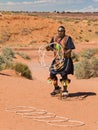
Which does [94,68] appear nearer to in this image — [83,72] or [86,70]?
[86,70]

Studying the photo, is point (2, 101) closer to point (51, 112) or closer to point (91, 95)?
point (51, 112)

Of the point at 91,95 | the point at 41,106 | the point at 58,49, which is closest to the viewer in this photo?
the point at 41,106

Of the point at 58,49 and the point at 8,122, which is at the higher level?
the point at 58,49

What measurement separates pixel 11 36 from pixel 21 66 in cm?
4756

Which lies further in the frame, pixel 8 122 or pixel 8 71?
pixel 8 71

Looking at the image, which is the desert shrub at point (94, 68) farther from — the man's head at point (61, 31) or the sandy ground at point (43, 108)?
the man's head at point (61, 31)

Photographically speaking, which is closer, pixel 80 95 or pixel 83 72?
pixel 80 95

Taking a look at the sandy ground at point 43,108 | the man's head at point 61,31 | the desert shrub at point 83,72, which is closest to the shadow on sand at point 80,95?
the sandy ground at point 43,108

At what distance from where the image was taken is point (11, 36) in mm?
66875

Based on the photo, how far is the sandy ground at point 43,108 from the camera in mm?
8977

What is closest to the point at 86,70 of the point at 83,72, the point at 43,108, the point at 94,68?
the point at 83,72

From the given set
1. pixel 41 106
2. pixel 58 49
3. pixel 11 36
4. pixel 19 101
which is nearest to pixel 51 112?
pixel 41 106

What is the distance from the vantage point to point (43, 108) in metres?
10.4

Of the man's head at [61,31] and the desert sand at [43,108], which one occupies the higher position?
the man's head at [61,31]
